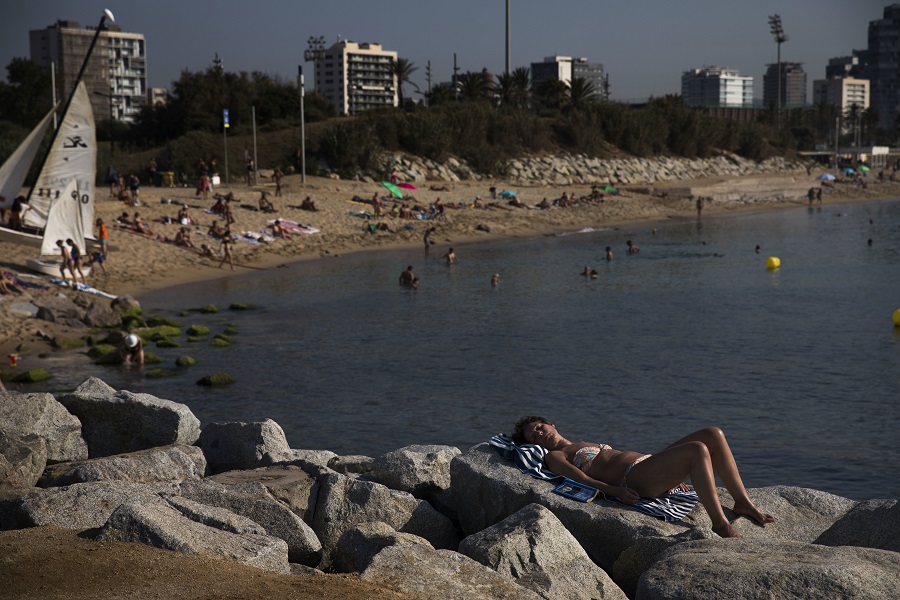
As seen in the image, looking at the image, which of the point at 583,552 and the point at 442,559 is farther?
the point at 583,552

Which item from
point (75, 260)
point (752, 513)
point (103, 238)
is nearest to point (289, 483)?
point (752, 513)

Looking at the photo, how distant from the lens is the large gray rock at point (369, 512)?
7.63 m

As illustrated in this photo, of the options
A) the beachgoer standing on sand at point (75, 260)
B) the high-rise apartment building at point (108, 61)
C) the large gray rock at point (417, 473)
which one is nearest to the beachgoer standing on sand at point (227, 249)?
the beachgoer standing on sand at point (75, 260)

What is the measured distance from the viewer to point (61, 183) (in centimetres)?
2867

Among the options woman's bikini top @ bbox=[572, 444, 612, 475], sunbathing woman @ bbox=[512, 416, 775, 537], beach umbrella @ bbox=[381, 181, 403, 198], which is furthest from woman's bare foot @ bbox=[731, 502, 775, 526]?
beach umbrella @ bbox=[381, 181, 403, 198]

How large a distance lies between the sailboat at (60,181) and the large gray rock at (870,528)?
1007 inches

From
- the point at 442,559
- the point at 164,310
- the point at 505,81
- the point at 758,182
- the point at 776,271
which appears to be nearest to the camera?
the point at 442,559

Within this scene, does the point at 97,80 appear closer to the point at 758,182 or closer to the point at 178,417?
the point at 758,182

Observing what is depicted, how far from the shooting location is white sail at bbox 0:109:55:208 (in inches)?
1120

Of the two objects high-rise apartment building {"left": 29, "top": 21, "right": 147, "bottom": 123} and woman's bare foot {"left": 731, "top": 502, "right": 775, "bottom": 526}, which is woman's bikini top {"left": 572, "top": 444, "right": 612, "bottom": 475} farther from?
high-rise apartment building {"left": 29, "top": 21, "right": 147, "bottom": 123}

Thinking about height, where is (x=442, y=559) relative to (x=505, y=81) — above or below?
below

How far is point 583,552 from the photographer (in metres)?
6.58

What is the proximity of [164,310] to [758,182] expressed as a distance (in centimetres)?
6120

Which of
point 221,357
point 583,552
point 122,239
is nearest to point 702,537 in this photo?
point 583,552
